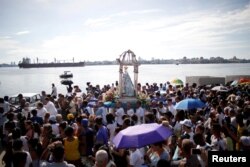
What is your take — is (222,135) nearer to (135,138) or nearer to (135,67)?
(135,138)

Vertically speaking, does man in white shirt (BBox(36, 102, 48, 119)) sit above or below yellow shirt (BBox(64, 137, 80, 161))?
above

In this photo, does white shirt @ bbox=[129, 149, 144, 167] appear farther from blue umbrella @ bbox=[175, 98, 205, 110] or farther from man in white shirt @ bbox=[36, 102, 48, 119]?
man in white shirt @ bbox=[36, 102, 48, 119]

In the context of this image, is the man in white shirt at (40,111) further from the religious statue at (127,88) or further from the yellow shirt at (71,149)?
the religious statue at (127,88)

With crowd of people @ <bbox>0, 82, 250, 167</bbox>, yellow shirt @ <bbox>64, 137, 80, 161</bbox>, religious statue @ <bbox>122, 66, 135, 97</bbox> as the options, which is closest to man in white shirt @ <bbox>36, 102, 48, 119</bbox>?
crowd of people @ <bbox>0, 82, 250, 167</bbox>

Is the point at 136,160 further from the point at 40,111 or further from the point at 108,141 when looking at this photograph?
the point at 40,111

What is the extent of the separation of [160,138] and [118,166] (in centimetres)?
112

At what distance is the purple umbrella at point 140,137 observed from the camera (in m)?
5.91

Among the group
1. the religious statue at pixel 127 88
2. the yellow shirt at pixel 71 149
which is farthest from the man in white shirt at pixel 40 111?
the religious statue at pixel 127 88

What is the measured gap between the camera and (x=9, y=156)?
6.85 meters

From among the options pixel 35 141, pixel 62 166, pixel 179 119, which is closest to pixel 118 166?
pixel 62 166

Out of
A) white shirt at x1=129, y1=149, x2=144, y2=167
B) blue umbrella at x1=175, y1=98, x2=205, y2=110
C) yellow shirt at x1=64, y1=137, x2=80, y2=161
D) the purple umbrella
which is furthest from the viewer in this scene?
blue umbrella at x1=175, y1=98, x2=205, y2=110

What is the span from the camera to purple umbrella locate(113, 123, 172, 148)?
19.4ft

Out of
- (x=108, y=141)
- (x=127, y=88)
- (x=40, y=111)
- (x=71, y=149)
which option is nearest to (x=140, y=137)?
(x=71, y=149)

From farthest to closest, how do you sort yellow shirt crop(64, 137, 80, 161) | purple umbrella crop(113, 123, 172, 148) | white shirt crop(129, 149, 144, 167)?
yellow shirt crop(64, 137, 80, 161)
white shirt crop(129, 149, 144, 167)
purple umbrella crop(113, 123, 172, 148)
